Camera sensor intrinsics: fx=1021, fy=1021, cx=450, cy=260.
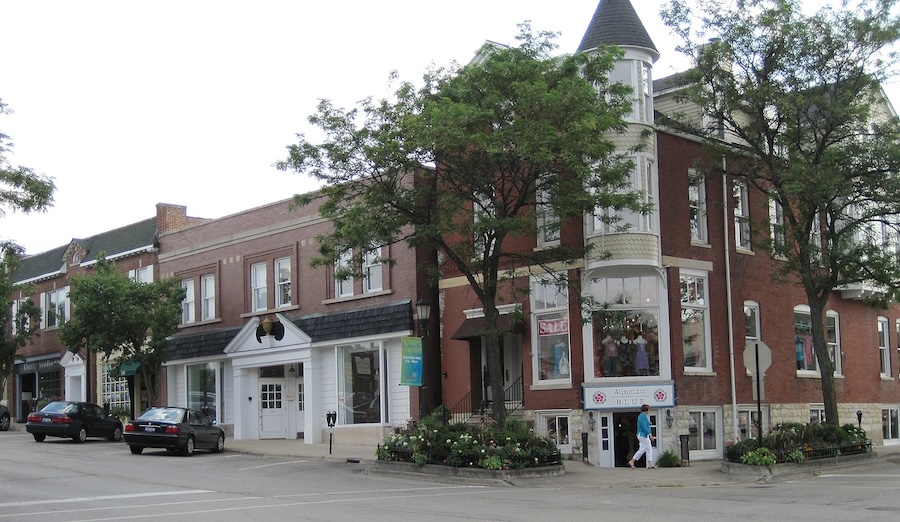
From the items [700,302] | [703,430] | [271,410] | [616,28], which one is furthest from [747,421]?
[271,410]

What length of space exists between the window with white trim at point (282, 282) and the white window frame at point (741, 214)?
14.6m

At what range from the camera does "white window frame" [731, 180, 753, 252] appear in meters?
28.2

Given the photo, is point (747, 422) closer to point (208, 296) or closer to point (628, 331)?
point (628, 331)

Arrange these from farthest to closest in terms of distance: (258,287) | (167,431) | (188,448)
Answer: (258,287)
(188,448)
(167,431)

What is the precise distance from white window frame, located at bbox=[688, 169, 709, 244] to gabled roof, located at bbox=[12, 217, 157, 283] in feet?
71.8

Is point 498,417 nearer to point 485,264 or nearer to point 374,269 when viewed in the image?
point 485,264

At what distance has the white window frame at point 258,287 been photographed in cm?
3550

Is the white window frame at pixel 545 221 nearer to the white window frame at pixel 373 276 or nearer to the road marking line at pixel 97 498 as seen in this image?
the white window frame at pixel 373 276

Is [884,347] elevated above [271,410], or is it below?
above

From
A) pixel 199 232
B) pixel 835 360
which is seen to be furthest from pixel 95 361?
pixel 835 360

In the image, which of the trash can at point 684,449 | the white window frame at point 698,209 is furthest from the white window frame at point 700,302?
the trash can at point 684,449

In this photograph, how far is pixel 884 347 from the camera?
116 ft

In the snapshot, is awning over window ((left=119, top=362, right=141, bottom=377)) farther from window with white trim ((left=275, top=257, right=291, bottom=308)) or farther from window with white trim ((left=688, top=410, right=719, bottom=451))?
window with white trim ((left=688, top=410, right=719, bottom=451))

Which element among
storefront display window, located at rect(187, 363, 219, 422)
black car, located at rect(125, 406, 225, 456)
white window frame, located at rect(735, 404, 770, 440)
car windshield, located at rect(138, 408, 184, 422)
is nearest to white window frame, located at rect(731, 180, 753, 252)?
white window frame, located at rect(735, 404, 770, 440)
